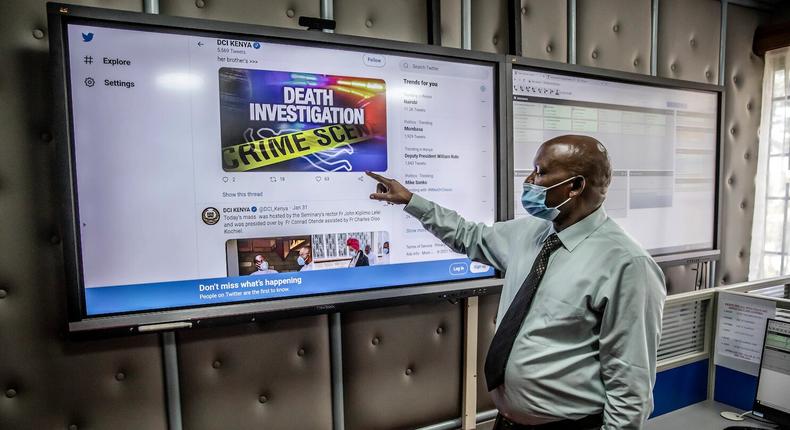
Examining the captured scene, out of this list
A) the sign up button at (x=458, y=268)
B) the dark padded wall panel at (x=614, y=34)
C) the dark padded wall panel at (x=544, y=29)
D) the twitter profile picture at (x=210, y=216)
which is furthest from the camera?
the dark padded wall panel at (x=614, y=34)

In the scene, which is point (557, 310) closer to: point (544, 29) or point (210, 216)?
point (210, 216)

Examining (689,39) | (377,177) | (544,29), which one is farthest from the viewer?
(689,39)

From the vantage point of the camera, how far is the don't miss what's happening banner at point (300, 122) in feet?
4.82

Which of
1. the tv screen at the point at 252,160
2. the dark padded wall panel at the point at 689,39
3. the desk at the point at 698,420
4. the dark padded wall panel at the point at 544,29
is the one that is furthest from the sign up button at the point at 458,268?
the dark padded wall panel at the point at 689,39

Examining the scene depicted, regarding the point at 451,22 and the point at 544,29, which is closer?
the point at 451,22

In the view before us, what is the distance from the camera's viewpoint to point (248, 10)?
1.58m

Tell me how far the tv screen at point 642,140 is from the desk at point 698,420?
0.83m

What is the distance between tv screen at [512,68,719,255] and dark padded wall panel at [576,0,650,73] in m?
0.17

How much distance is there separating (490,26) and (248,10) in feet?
3.47

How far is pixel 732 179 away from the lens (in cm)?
278

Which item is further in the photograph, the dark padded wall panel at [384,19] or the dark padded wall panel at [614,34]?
the dark padded wall panel at [614,34]

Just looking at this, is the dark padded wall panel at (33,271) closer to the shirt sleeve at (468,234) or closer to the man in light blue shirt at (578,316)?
the shirt sleeve at (468,234)

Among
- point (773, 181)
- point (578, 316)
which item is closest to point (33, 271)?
point (578, 316)

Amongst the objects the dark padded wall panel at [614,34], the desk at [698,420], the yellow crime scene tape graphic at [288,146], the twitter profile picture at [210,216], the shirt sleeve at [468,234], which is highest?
the dark padded wall panel at [614,34]
